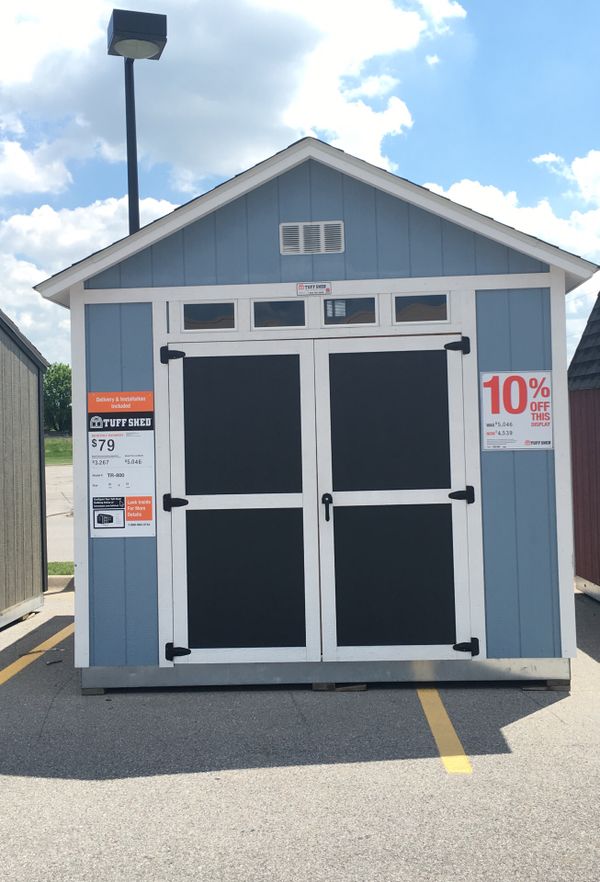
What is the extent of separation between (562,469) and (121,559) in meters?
3.13

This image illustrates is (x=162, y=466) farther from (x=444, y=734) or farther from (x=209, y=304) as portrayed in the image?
(x=444, y=734)

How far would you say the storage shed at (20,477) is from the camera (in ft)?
27.6

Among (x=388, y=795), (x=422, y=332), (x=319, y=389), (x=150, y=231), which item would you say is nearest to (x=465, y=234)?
(x=422, y=332)

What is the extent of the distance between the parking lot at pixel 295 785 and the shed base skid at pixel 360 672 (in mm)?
94

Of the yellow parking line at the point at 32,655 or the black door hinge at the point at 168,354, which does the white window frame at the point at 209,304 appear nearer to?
the black door hinge at the point at 168,354

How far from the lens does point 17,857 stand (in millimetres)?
3594

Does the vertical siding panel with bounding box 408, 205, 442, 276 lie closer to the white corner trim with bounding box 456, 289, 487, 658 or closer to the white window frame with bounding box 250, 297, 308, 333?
the white corner trim with bounding box 456, 289, 487, 658

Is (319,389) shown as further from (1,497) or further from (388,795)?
(1,497)

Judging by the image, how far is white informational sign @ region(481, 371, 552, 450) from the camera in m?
6.01

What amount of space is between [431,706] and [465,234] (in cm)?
321

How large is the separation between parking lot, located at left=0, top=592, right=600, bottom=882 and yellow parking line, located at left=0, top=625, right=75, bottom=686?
1.20ft

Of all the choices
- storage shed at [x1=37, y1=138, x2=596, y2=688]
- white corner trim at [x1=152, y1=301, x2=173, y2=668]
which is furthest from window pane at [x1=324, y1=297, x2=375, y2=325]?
white corner trim at [x1=152, y1=301, x2=173, y2=668]

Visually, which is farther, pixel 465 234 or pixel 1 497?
pixel 1 497

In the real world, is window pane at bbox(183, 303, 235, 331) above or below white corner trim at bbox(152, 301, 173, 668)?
above
